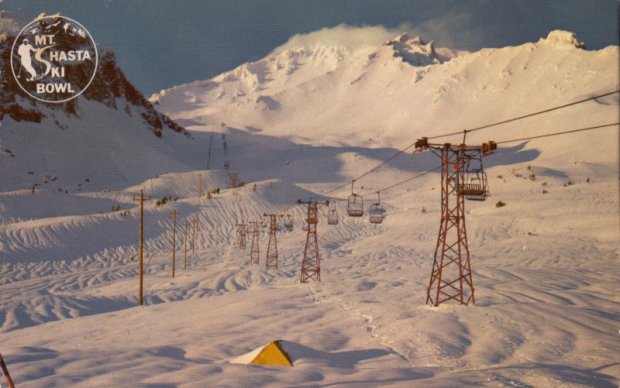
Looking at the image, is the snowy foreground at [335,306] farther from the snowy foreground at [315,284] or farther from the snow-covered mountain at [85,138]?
the snow-covered mountain at [85,138]

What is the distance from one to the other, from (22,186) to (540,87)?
12514cm

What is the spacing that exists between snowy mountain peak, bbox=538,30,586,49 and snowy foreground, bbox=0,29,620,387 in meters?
46.7

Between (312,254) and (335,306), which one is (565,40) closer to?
(312,254)

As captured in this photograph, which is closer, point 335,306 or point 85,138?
point 335,306

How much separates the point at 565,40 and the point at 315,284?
151889mm

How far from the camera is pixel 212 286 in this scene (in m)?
30.9

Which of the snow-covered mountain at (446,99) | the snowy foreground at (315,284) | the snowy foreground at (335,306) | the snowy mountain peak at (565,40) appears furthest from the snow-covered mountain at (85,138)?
the snowy mountain peak at (565,40)

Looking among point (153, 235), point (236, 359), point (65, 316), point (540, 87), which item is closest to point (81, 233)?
point (153, 235)

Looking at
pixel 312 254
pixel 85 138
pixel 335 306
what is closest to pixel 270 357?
pixel 335 306

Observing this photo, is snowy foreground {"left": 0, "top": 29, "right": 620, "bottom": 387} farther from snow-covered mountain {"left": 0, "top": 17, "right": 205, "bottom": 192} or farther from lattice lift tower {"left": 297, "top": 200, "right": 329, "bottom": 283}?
lattice lift tower {"left": 297, "top": 200, "right": 329, "bottom": 283}

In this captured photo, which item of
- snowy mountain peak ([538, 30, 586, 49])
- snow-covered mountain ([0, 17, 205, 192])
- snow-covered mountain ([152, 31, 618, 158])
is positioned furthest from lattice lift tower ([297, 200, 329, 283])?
snowy mountain peak ([538, 30, 586, 49])

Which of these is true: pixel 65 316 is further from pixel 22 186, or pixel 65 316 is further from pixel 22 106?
pixel 22 106

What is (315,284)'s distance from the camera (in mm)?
27828

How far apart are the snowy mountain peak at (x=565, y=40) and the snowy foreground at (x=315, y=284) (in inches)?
1839
